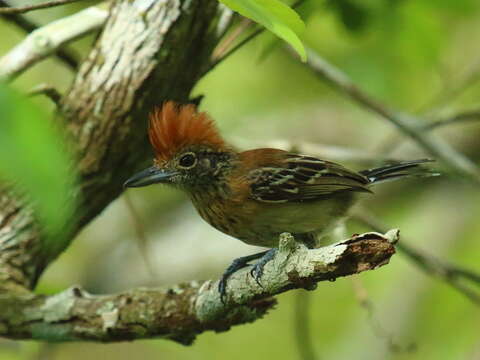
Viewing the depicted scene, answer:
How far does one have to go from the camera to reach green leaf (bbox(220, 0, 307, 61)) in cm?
216

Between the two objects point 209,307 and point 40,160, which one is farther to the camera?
point 209,307

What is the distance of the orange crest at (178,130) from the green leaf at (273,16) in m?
1.67

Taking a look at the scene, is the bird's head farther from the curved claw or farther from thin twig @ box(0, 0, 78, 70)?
the curved claw

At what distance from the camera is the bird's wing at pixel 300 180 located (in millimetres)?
4531

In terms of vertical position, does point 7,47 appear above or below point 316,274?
above

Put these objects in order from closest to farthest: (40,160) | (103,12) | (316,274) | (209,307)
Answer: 1. (40,160)
2. (316,274)
3. (209,307)
4. (103,12)

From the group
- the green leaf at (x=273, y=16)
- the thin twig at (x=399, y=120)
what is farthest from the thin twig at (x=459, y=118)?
the green leaf at (x=273, y=16)

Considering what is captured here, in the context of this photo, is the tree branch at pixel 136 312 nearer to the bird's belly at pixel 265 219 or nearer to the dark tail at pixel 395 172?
the bird's belly at pixel 265 219

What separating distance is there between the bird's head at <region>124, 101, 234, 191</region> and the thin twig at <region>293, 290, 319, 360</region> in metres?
1.04

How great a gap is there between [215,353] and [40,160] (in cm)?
627

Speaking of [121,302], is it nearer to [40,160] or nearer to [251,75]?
[40,160]

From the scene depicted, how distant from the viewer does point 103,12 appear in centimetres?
421

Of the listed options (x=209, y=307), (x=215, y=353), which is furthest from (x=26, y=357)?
(x=215, y=353)

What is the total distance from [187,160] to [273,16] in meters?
2.37
